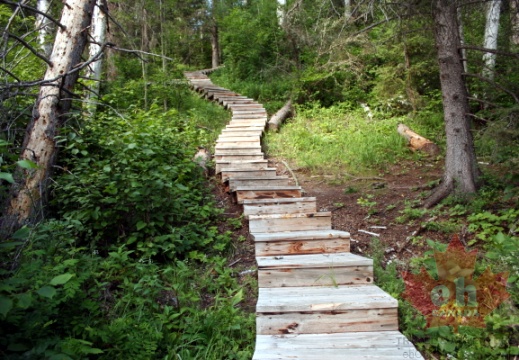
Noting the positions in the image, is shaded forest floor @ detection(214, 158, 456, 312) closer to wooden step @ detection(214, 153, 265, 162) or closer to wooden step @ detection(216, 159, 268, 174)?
wooden step @ detection(216, 159, 268, 174)

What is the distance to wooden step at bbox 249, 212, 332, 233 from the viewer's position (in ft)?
15.4

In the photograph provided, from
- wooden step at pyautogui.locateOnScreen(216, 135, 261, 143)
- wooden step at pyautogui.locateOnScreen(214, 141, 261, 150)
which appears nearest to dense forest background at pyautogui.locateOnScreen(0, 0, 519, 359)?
wooden step at pyautogui.locateOnScreen(216, 135, 261, 143)

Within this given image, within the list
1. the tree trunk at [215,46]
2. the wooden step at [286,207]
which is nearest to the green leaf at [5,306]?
the wooden step at [286,207]

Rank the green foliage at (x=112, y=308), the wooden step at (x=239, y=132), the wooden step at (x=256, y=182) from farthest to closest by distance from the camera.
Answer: the wooden step at (x=239, y=132) < the wooden step at (x=256, y=182) < the green foliage at (x=112, y=308)

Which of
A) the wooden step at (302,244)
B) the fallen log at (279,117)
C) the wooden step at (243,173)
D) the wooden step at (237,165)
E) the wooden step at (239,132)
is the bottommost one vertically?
the wooden step at (302,244)

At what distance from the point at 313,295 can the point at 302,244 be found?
2.82 ft

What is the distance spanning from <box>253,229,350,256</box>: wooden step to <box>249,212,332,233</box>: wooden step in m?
0.53

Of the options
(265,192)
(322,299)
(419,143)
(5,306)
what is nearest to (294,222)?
(265,192)

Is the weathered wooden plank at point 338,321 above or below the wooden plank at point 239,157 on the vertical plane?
below

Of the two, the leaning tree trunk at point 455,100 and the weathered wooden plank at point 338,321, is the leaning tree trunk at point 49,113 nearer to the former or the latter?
the weathered wooden plank at point 338,321

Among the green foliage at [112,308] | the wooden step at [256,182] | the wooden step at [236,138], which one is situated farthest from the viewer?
the wooden step at [236,138]

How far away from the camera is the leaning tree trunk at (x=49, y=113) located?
13.2 ft

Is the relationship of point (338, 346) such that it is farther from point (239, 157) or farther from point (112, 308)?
point (239, 157)

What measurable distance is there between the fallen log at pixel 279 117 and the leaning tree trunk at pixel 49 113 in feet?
17.9
